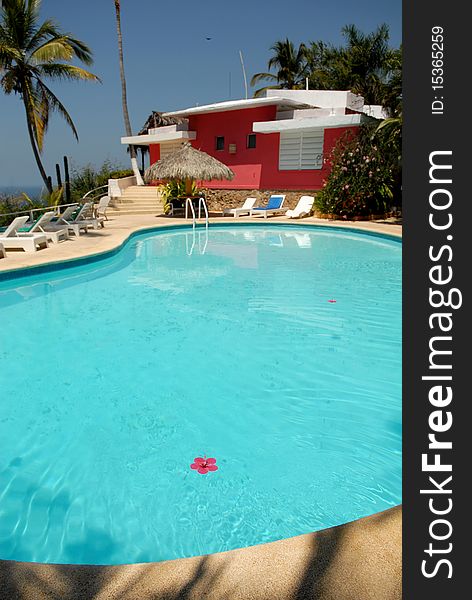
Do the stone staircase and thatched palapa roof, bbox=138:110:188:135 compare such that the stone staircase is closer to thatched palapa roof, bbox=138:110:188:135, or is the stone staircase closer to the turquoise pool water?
thatched palapa roof, bbox=138:110:188:135

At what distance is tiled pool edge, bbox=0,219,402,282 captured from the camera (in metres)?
9.16

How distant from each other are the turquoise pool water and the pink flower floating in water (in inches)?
2.6

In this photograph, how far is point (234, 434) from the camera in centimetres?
398

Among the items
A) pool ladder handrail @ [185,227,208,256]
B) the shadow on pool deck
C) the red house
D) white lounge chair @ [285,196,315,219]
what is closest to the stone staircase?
the red house

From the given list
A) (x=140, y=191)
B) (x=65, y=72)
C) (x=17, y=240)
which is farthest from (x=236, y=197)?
(x=17, y=240)

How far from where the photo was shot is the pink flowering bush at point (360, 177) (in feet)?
55.4

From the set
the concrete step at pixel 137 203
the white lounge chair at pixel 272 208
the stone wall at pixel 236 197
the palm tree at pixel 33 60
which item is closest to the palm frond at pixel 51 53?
the palm tree at pixel 33 60

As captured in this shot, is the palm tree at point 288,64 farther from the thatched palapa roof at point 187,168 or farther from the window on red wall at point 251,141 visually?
the thatched palapa roof at point 187,168

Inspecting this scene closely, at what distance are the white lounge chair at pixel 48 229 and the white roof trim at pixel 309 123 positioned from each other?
10662mm

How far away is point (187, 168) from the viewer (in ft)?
60.2

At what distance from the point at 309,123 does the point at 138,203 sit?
29.7 feet

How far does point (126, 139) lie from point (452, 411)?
90.9 ft

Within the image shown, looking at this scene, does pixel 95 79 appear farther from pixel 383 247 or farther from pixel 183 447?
pixel 183 447

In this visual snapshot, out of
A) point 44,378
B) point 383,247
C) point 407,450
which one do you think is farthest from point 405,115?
point 383,247
